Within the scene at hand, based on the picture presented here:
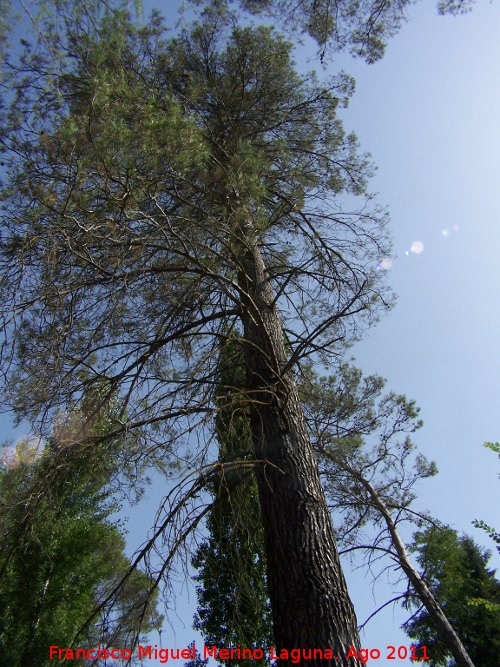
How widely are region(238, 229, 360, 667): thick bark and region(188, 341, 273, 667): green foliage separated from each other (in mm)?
153

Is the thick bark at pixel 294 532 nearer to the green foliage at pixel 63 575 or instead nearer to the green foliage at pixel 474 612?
the green foliage at pixel 63 575

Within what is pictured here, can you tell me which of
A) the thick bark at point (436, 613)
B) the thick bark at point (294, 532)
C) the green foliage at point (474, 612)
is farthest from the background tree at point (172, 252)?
the green foliage at point (474, 612)

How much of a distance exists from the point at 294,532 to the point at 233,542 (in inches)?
15.3

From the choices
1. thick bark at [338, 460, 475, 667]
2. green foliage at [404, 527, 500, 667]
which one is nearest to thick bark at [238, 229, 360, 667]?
thick bark at [338, 460, 475, 667]

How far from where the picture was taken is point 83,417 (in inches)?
133

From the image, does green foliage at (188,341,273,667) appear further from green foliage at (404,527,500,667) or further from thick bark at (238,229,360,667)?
green foliage at (404,527,500,667)

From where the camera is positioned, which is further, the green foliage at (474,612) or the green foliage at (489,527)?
the green foliage at (474,612)

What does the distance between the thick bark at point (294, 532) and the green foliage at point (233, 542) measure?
0.15m

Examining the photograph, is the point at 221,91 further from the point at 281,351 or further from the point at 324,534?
the point at 324,534

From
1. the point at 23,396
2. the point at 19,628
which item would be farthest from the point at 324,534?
the point at 19,628

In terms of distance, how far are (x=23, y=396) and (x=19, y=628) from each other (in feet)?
19.7

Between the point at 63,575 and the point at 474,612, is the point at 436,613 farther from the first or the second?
the point at 474,612

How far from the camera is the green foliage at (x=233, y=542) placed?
2629 mm

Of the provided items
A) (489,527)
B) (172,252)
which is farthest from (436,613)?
(172,252)
